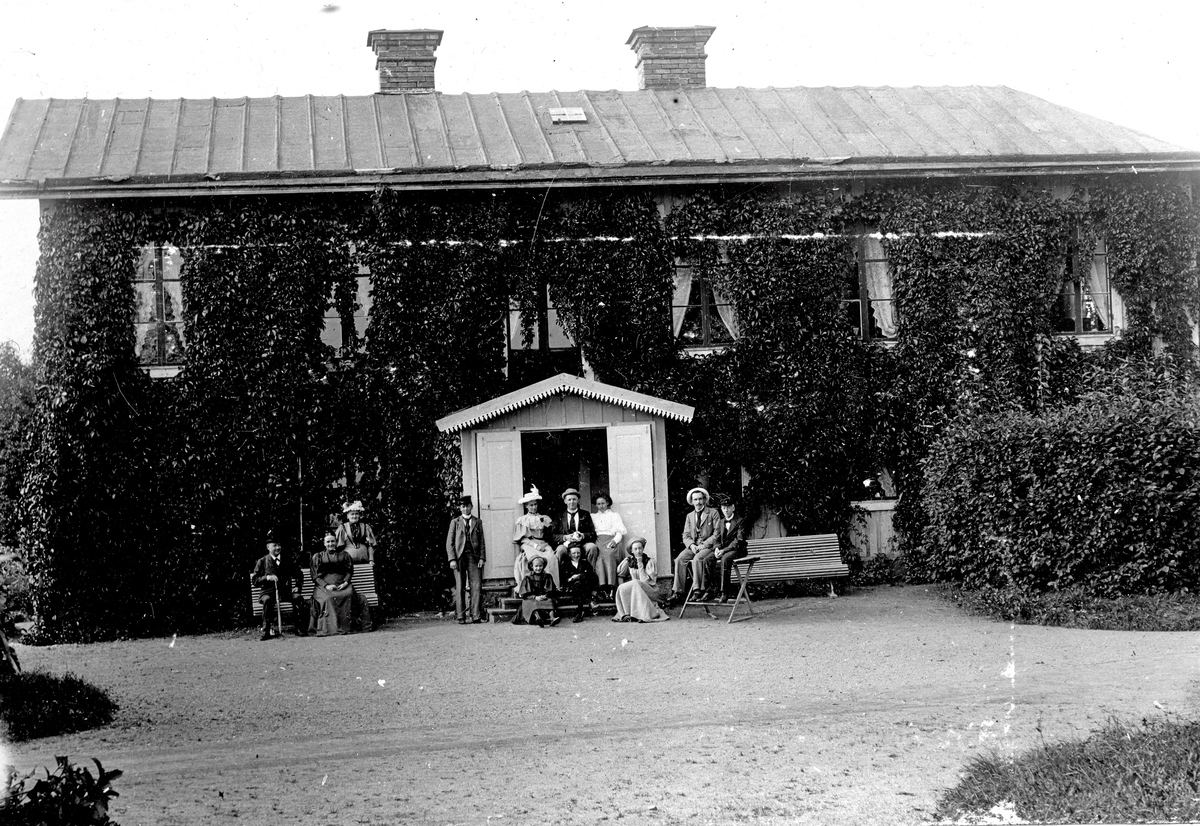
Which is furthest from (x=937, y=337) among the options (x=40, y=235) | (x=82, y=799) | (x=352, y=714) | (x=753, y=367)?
(x=82, y=799)

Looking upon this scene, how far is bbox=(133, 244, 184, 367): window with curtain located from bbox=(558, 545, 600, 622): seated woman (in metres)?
6.26

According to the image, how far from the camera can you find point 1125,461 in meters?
13.3

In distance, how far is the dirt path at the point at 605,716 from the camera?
22.7ft

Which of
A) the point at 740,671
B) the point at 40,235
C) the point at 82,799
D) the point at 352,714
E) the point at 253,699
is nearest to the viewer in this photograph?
the point at 82,799

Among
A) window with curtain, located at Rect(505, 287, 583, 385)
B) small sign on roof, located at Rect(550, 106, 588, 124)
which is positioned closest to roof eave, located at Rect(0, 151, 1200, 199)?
window with curtain, located at Rect(505, 287, 583, 385)

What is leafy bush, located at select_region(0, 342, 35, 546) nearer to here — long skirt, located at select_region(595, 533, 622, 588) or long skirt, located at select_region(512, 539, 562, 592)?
long skirt, located at select_region(512, 539, 562, 592)

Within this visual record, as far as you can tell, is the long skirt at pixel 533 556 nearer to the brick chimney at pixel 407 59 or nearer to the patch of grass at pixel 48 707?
the patch of grass at pixel 48 707

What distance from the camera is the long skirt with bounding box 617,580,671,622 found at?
13906mm

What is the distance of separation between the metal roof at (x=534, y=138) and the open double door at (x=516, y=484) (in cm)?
379

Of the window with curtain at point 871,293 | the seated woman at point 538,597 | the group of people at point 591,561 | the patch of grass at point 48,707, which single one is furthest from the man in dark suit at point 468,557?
the window with curtain at point 871,293

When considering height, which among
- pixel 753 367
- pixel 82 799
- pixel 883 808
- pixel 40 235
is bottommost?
pixel 883 808

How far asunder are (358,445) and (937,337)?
28.1 feet

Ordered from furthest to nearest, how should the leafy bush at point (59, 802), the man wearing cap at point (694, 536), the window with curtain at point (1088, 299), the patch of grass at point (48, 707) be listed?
1. the window with curtain at point (1088, 299)
2. the man wearing cap at point (694, 536)
3. the patch of grass at point (48, 707)
4. the leafy bush at point (59, 802)

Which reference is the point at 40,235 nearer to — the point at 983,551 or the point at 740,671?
the point at 740,671
